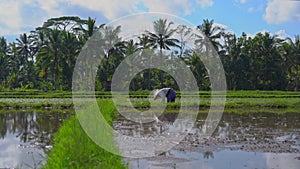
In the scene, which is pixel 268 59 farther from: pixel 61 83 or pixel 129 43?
pixel 61 83

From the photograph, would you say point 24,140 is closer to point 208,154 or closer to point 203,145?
point 203,145

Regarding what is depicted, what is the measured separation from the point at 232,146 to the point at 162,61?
64.7ft

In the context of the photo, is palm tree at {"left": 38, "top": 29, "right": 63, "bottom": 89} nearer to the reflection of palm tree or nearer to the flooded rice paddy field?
the flooded rice paddy field

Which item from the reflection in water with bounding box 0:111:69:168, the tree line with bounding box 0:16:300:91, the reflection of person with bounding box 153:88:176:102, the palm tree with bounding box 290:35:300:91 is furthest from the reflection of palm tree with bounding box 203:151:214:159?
the palm tree with bounding box 290:35:300:91

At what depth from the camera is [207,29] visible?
2742cm

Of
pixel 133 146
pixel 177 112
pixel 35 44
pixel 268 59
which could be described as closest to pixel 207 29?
pixel 268 59

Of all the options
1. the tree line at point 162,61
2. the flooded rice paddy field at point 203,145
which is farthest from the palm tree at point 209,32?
the flooded rice paddy field at point 203,145

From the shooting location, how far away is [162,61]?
87.8 ft

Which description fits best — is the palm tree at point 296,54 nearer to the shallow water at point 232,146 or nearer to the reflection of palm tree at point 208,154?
the shallow water at point 232,146

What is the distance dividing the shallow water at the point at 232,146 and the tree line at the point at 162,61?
1575 cm

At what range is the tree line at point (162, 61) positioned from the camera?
86.9 ft

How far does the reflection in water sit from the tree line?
14.7 m

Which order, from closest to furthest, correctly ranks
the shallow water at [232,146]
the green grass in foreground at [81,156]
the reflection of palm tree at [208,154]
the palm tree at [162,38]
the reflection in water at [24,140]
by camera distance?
the green grass in foreground at [81,156] → the shallow water at [232,146] → the reflection in water at [24,140] → the reflection of palm tree at [208,154] → the palm tree at [162,38]

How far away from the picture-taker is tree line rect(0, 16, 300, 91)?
86.9ft
